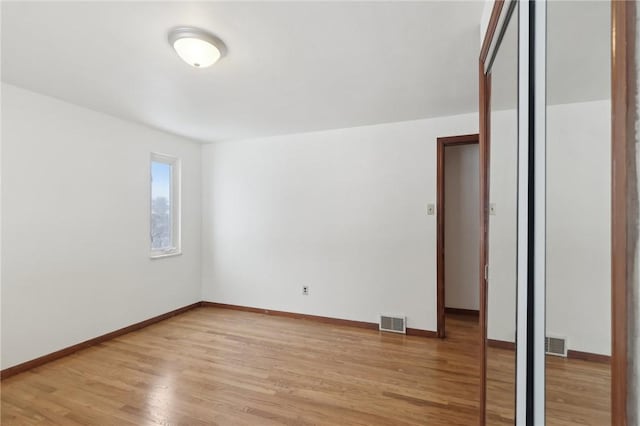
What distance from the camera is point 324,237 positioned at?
3.88 meters

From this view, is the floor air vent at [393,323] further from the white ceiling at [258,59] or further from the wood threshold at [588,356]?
the wood threshold at [588,356]

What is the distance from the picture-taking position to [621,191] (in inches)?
17.3

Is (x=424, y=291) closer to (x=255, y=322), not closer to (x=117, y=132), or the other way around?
(x=255, y=322)

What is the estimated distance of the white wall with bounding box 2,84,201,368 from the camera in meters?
2.54

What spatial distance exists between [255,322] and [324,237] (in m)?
1.40

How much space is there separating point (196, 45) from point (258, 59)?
428 millimetres

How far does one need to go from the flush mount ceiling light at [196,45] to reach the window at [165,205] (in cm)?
238

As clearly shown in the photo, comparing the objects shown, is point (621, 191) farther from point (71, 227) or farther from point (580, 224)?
point (71, 227)

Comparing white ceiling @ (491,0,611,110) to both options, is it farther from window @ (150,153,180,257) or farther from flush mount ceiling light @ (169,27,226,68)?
window @ (150,153,180,257)

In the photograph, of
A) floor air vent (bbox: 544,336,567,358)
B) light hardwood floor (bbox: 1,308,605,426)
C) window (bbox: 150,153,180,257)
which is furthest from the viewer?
window (bbox: 150,153,180,257)

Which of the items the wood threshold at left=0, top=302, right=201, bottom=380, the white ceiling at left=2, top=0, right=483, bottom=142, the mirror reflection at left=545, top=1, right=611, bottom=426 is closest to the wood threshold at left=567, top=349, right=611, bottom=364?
the mirror reflection at left=545, top=1, right=611, bottom=426

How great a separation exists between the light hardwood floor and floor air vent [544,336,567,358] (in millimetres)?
1520

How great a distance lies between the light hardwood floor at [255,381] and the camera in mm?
2014

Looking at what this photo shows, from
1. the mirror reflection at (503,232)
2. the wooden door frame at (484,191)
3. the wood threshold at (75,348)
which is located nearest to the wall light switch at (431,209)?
the wooden door frame at (484,191)
